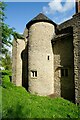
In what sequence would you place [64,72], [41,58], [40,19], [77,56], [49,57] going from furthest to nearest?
[40,19] < [49,57] < [41,58] < [64,72] < [77,56]

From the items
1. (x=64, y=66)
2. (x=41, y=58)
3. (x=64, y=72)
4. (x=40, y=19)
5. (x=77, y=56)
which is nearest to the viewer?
(x=77, y=56)

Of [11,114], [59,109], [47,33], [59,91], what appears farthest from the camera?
[47,33]

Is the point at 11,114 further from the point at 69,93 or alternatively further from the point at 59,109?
the point at 69,93

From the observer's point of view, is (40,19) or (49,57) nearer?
(49,57)

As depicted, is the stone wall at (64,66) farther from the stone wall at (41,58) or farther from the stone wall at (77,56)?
the stone wall at (77,56)

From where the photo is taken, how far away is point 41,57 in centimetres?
1936

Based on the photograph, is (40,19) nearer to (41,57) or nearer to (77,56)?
(41,57)

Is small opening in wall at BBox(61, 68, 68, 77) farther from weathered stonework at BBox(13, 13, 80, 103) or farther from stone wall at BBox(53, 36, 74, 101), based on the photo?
stone wall at BBox(53, 36, 74, 101)

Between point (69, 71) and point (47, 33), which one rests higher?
point (47, 33)

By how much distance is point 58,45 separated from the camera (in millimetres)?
19141

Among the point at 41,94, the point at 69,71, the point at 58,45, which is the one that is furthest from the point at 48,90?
the point at 58,45

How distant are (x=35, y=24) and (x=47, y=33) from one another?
1821 millimetres

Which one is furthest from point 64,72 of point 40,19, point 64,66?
point 40,19

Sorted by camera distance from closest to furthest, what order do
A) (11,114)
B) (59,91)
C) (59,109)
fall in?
(11,114), (59,109), (59,91)
